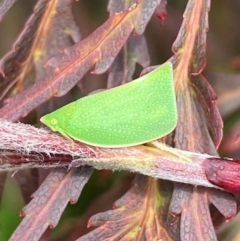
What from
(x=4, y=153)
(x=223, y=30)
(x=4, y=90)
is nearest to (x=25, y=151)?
(x=4, y=153)

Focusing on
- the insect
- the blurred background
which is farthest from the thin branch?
the blurred background

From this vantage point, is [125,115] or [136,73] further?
[136,73]

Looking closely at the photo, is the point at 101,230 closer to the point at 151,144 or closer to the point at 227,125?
the point at 151,144

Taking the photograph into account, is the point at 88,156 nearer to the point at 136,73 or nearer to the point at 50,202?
the point at 50,202

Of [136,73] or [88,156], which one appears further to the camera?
[136,73]

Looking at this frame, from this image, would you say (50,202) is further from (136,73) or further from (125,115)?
(136,73)

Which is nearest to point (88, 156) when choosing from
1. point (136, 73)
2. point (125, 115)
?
point (125, 115)
